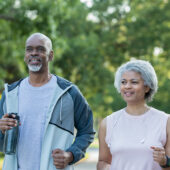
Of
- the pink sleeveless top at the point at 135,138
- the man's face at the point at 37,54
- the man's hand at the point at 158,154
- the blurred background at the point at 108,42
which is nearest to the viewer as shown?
the man's hand at the point at 158,154

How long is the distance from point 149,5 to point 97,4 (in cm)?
293

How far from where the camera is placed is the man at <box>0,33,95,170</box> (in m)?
4.13

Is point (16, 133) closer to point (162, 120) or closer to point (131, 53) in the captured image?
point (162, 120)

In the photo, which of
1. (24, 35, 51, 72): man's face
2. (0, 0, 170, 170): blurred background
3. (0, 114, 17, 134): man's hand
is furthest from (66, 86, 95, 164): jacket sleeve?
(0, 0, 170, 170): blurred background

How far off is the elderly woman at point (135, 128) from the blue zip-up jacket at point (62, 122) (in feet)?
0.86

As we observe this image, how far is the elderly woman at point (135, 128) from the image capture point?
3918mm

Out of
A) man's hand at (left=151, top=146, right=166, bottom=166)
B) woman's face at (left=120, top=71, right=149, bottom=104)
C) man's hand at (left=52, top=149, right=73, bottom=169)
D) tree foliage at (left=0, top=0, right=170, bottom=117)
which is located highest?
tree foliage at (left=0, top=0, right=170, bottom=117)

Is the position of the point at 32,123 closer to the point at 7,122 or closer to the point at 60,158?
the point at 7,122

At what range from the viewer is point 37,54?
4285 millimetres

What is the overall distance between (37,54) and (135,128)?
1.06 meters

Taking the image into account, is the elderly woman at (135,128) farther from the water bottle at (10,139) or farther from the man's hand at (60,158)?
the water bottle at (10,139)

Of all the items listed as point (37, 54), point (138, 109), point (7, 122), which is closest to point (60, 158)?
point (7, 122)

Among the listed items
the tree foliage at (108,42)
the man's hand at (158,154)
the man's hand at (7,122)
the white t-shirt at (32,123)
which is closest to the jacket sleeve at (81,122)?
the white t-shirt at (32,123)

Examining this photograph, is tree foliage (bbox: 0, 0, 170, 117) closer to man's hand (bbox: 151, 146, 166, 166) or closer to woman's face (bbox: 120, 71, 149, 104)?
woman's face (bbox: 120, 71, 149, 104)
